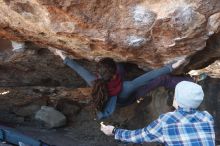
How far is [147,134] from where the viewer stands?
303 cm

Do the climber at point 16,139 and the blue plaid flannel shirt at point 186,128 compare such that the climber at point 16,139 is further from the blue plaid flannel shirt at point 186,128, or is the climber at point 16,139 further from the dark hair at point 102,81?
the blue plaid flannel shirt at point 186,128

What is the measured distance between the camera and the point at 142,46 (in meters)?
4.10

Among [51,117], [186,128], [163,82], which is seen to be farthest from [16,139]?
[186,128]

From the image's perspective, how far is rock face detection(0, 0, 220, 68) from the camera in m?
3.75

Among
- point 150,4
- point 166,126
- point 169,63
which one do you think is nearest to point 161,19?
point 150,4

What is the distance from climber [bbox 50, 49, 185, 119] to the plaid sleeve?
1.01 metres

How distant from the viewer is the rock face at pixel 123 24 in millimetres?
3750

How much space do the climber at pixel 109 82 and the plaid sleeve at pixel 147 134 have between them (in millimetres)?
1009

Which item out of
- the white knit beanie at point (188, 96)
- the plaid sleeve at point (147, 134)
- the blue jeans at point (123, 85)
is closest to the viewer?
the white knit beanie at point (188, 96)

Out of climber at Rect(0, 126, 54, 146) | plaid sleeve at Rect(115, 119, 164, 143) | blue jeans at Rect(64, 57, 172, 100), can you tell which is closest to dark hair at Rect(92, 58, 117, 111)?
blue jeans at Rect(64, 57, 172, 100)

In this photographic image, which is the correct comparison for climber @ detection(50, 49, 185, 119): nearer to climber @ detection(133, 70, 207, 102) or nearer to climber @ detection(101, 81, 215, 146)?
A: climber @ detection(133, 70, 207, 102)

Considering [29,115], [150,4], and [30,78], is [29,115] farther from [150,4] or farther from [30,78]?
[150,4]

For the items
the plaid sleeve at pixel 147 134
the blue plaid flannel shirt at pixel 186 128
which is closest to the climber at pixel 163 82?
the plaid sleeve at pixel 147 134

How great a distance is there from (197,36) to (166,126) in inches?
51.2
